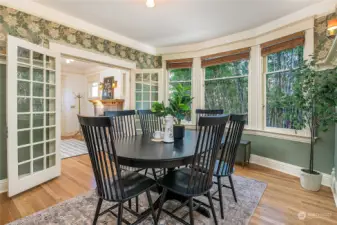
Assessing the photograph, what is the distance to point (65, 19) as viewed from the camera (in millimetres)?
2941

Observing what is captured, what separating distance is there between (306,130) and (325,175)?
0.69m

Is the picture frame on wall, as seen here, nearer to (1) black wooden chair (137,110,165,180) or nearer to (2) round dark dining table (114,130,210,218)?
(1) black wooden chair (137,110,165,180)

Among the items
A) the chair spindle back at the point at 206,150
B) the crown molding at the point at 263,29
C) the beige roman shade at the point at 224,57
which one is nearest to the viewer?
the chair spindle back at the point at 206,150

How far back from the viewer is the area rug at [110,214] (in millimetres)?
1761

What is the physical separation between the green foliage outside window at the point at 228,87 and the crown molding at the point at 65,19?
1.94 meters

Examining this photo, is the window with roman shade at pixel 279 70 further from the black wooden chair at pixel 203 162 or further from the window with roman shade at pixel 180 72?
the black wooden chair at pixel 203 162

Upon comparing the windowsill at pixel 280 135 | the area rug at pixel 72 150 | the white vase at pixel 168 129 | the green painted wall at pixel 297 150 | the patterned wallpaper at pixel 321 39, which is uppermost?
the patterned wallpaper at pixel 321 39

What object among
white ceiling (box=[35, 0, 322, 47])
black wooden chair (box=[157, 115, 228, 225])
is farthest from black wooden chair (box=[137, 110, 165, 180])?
white ceiling (box=[35, 0, 322, 47])

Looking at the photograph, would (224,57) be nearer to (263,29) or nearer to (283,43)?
(263,29)

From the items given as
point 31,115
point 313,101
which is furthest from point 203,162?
point 31,115

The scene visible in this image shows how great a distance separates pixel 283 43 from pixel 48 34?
3895mm

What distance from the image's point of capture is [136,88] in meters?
4.29

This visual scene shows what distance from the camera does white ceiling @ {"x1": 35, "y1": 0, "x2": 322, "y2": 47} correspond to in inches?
104

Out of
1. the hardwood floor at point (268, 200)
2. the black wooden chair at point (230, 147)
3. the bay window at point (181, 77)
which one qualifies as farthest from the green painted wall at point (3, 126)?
the bay window at point (181, 77)
